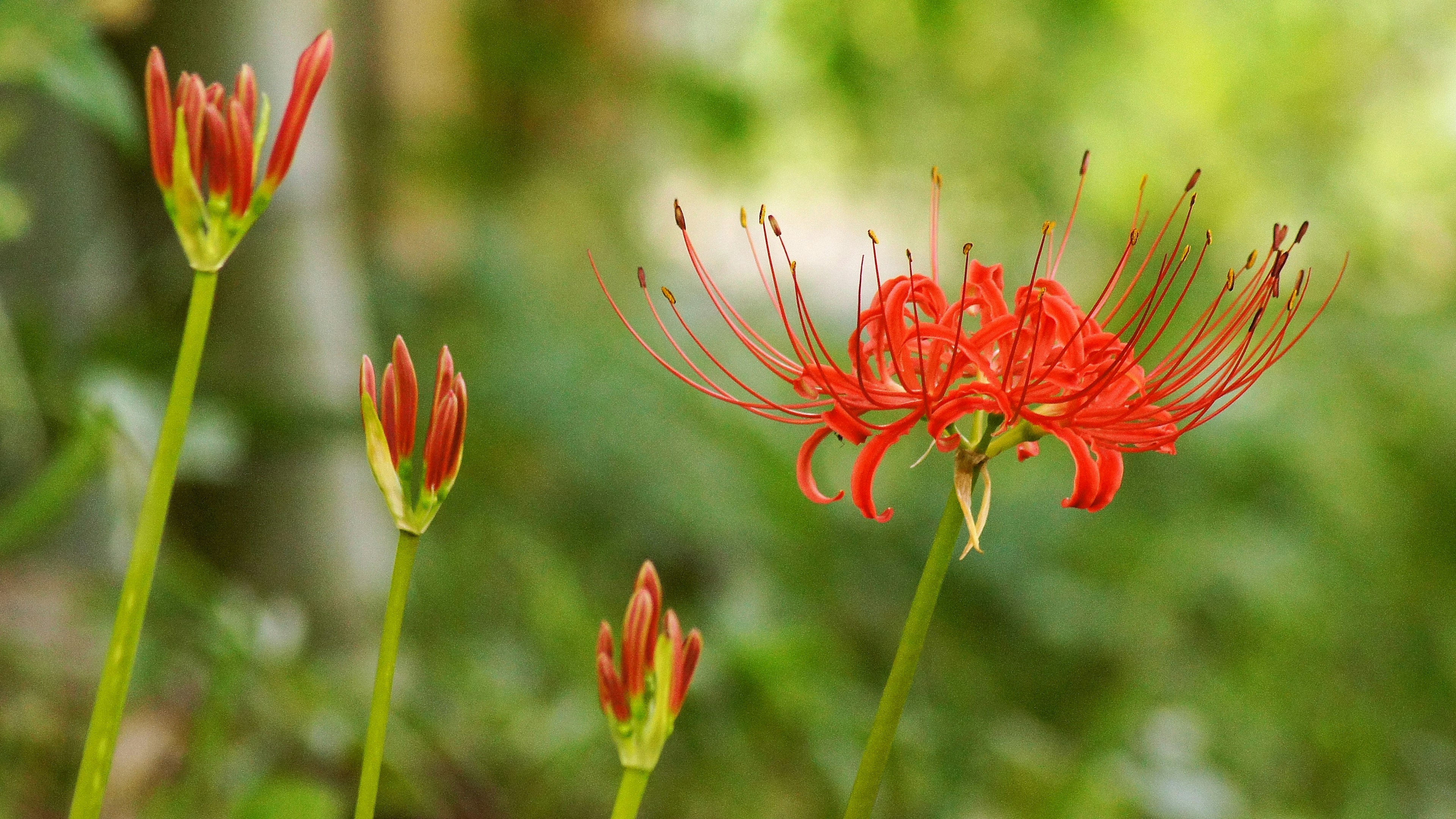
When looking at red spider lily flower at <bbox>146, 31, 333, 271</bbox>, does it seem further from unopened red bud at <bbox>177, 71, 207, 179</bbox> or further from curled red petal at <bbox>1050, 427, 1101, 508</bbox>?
curled red petal at <bbox>1050, 427, 1101, 508</bbox>

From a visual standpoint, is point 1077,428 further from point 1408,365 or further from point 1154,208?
point 1154,208

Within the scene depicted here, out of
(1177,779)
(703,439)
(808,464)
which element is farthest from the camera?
(703,439)

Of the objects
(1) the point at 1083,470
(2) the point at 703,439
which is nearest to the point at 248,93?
(1) the point at 1083,470

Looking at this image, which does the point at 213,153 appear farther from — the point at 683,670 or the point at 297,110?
the point at 683,670

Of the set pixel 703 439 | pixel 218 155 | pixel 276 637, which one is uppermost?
pixel 703 439

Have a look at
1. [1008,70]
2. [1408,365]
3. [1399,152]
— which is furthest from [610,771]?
[1399,152]

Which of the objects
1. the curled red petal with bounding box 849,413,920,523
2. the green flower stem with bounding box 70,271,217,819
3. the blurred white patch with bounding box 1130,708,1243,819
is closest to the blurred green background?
the blurred white patch with bounding box 1130,708,1243,819

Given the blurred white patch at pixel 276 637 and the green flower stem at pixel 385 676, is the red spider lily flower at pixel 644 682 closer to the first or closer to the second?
the green flower stem at pixel 385 676
